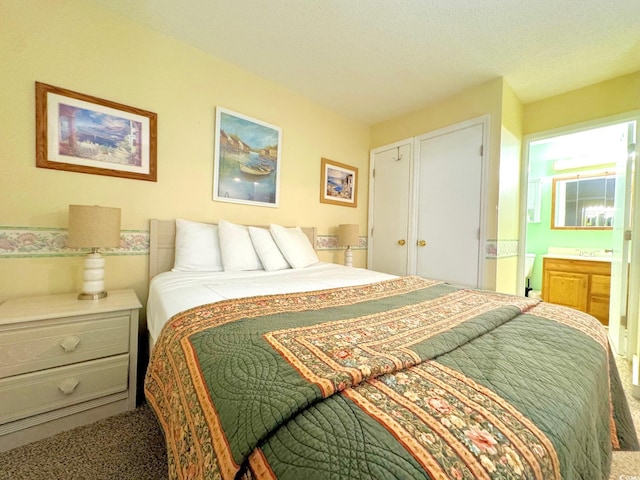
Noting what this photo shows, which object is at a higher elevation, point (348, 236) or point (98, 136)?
point (98, 136)

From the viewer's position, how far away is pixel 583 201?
3719 mm

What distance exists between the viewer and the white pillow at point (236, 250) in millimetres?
1941

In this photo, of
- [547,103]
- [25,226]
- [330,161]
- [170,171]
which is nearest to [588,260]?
[547,103]

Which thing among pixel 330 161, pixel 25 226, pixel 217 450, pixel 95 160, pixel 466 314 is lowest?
pixel 217 450

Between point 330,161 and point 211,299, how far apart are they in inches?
93.7

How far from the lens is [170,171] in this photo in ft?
6.72

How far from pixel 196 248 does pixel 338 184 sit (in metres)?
1.90

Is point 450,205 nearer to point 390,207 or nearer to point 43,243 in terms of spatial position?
point 390,207

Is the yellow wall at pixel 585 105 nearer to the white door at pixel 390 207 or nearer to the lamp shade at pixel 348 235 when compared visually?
the white door at pixel 390 207

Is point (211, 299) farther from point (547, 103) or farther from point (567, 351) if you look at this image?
point (547, 103)

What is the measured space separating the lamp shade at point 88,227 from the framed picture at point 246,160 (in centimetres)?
88

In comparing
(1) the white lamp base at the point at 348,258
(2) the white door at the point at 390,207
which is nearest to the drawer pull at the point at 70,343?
(1) the white lamp base at the point at 348,258

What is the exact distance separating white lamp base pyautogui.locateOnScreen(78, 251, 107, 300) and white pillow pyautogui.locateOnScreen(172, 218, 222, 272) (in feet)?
1.37

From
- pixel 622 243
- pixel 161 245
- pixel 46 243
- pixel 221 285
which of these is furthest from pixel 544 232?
pixel 46 243
